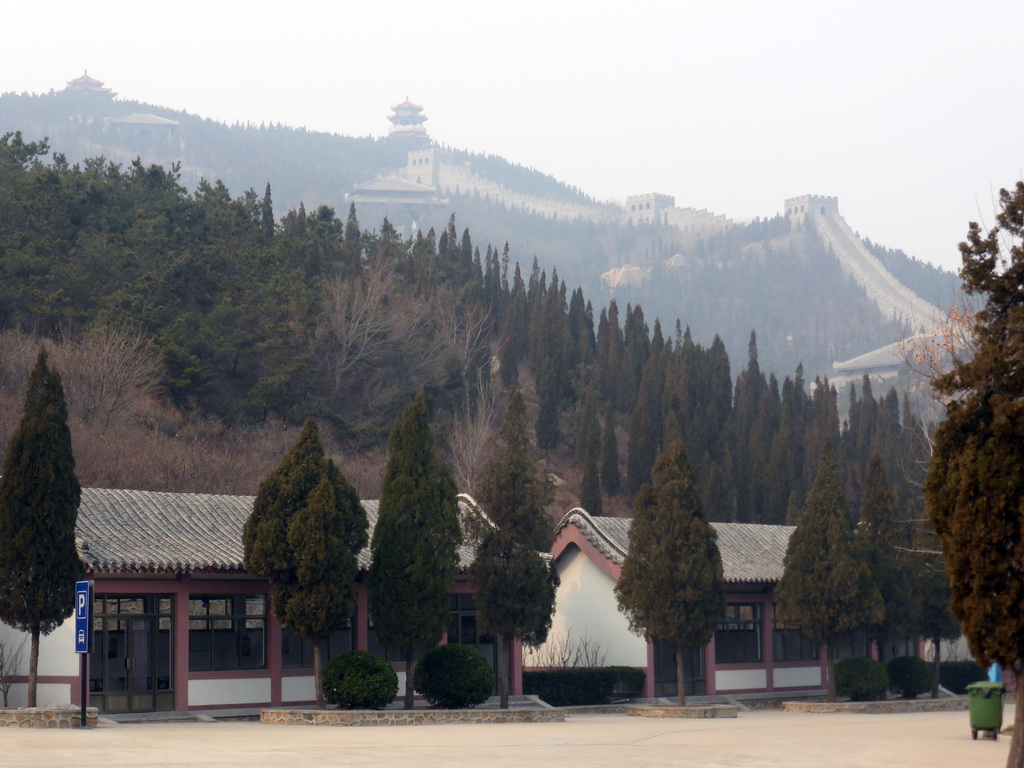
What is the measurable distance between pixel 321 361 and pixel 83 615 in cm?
3292

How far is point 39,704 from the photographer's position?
2427cm

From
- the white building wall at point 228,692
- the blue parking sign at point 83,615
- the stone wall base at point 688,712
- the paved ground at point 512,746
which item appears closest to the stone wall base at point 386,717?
the paved ground at point 512,746

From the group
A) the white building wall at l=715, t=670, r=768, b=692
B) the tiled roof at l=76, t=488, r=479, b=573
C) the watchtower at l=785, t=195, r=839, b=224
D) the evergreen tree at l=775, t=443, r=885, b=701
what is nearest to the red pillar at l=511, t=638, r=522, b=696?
the tiled roof at l=76, t=488, r=479, b=573

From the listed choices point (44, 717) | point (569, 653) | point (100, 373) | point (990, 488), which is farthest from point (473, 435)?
point (990, 488)

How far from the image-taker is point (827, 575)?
32.0 metres

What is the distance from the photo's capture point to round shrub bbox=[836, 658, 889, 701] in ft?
107

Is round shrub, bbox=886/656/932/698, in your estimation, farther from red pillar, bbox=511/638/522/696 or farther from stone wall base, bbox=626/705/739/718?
red pillar, bbox=511/638/522/696

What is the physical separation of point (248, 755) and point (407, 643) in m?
8.79

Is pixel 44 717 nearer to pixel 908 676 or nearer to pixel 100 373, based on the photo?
pixel 908 676

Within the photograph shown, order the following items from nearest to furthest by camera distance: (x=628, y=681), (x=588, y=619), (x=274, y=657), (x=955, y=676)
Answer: (x=274, y=657)
(x=628, y=681)
(x=588, y=619)
(x=955, y=676)

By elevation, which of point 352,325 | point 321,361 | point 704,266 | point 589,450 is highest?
point 704,266

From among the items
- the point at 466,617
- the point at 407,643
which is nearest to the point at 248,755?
the point at 407,643

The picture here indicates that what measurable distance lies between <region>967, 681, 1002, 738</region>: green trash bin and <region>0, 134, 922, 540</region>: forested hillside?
63.9 ft

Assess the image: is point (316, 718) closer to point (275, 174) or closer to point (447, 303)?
point (447, 303)
